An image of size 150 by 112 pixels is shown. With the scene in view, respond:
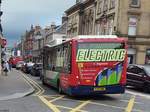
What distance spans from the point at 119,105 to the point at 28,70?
40.9 metres

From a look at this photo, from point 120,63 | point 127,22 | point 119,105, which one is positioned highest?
point 127,22

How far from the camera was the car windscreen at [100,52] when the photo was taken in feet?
66.6

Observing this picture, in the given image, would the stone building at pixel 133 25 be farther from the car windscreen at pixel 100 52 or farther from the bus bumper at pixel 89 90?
the bus bumper at pixel 89 90

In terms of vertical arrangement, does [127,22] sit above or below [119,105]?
above

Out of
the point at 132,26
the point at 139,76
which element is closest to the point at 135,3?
the point at 132,26

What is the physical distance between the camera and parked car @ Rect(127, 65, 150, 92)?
26531 millimetres

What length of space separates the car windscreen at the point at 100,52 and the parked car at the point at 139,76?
624cm

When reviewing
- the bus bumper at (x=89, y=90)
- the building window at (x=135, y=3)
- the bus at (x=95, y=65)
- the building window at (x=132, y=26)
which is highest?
the building window at (x=135, y=3)

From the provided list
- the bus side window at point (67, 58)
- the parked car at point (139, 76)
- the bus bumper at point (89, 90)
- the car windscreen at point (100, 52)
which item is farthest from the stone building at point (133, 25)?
the bus bumper at point (89, 90)

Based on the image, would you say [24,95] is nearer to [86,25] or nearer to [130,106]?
[130,106]

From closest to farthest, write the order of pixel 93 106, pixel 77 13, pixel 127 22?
pixel 93 106 < pixel 127 22 < pixel 77 13

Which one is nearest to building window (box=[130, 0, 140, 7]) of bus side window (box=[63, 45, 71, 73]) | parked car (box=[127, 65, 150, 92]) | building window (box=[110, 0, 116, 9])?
building window (box=[110, 0, 116, 9])

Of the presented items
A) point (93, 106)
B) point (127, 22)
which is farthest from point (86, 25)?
point (93, 106)

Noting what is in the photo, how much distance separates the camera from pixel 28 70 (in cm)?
5831
